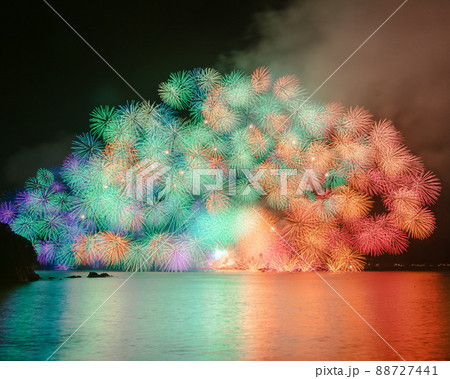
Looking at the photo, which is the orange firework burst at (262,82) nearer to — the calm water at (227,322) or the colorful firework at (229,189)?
the colorful firework at (229,189)

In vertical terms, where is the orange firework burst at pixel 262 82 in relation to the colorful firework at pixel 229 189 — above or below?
above

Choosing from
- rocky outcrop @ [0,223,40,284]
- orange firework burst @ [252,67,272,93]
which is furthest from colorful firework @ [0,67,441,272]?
rocky outcrop @ [0,223,40,284]

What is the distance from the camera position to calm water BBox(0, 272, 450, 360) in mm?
5203

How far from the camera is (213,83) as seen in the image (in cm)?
1653

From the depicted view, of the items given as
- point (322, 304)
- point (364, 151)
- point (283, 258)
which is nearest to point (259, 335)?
point (322, 304)

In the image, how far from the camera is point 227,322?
6.67 metres

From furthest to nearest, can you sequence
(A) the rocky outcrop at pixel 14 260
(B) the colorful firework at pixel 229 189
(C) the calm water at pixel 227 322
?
1. (B) the colorful firework at pixel 229 189
2. (A) the rocky outcrop at pixel 14 260
3. (C) the calm water at pixel 227 322

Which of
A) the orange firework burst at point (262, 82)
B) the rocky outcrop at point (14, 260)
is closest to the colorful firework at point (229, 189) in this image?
the orange firework burst at point (262, 82)

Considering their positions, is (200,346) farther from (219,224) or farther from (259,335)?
(219,224)

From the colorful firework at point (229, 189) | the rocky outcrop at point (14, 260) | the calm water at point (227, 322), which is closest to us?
the calm water at point (227, 322)

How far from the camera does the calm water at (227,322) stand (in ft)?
17.1

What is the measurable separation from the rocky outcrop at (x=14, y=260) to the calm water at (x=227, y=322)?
1.50 meters

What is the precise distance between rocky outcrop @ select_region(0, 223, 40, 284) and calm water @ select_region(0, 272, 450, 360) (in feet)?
4.94

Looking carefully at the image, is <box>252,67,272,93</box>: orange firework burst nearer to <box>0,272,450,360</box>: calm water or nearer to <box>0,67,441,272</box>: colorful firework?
<box>0,67,441,272</box>: colorful firework
